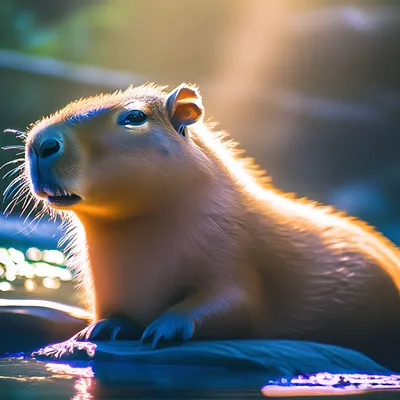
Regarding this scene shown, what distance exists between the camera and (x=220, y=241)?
1.75 meters

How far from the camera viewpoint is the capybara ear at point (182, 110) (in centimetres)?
178

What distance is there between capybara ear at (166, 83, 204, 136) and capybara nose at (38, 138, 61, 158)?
0.91ft

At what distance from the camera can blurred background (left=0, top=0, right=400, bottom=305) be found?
2.66 m

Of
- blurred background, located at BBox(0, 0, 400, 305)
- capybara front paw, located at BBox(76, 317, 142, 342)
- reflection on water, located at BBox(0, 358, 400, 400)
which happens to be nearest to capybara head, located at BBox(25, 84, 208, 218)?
capybara front paw, located at BBox(76, 317, 142, 342)

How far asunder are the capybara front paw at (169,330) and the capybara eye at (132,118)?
0.44 meters

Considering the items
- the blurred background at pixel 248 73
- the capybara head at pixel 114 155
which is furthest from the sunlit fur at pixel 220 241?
the blurred background at pixel 248 73

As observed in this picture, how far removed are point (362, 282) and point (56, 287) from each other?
3.50 feet

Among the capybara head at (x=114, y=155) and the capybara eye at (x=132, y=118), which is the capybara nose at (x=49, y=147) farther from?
the capybara eye at (x=132, y=118)

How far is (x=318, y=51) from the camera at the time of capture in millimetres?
2799

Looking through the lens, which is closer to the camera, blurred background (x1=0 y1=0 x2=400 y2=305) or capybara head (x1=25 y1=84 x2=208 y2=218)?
capybara head (x1=25 y1=84 x2=208 y2=218)

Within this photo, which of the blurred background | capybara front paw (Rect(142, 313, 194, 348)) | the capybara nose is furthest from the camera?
the blurred background

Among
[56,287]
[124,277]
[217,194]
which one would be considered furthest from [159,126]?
[56,287]

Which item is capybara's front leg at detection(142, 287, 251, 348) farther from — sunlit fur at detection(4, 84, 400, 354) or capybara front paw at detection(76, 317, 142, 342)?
capybara front paw at detection(76, 317, 142, 342)

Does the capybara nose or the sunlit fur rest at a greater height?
the capybara nose
